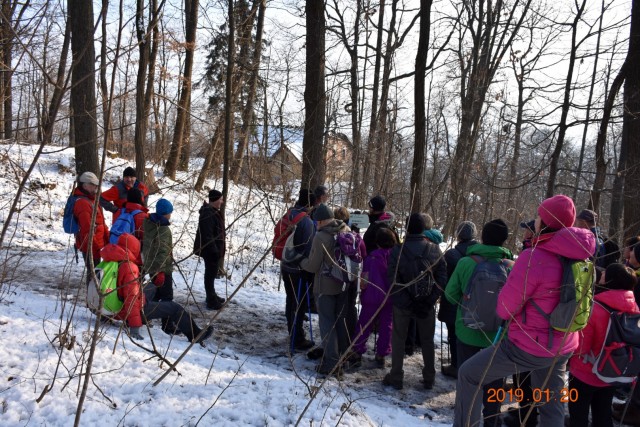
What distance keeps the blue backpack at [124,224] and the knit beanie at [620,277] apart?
205 inches

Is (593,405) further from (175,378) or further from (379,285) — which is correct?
(175,378)

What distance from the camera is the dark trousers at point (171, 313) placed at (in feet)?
15.9

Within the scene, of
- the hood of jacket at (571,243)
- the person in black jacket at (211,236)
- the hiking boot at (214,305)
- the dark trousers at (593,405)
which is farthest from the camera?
the hiking boot at (214,305)

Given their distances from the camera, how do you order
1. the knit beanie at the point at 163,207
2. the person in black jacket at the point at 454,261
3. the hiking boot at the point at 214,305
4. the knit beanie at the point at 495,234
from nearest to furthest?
the knit beanie at the point at 495,234 < the person in black jacket at the point at 454,261 < the knit beanie at the point at 163,207 < the hiking boot at the point at 214,305

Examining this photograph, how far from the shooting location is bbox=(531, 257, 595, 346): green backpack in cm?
293

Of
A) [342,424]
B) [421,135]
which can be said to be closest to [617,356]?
[342,424]

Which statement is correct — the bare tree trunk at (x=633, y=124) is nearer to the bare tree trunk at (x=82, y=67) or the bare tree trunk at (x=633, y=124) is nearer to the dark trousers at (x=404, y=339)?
the dark trousers at (x=404, y=339)

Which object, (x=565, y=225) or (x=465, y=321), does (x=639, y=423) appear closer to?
(x=465, y=321)

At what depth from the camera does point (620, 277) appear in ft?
12.2

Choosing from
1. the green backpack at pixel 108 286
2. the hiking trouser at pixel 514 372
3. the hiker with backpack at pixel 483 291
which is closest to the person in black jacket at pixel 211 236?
the green backpack at pixel 108 286

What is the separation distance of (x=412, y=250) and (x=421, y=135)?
5.23 metres

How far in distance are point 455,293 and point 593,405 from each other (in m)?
1.41

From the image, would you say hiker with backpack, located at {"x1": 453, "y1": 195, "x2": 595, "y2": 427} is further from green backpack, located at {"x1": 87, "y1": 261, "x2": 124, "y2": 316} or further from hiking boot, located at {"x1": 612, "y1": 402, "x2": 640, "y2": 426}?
green backpack, located at {"x1": 87, "y1": 261, "x2": 124, "y2": 316}

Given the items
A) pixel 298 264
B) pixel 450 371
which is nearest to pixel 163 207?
pixel 298 264
